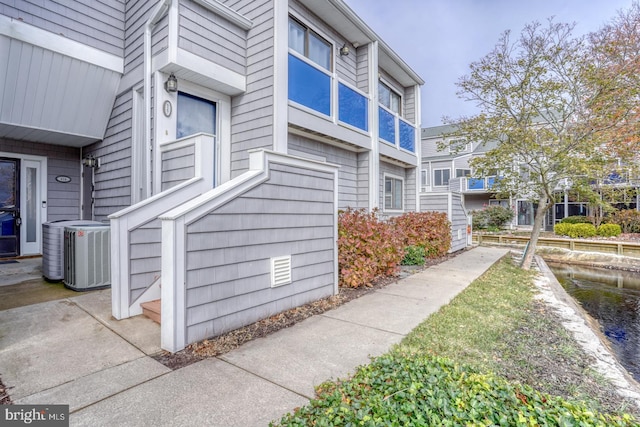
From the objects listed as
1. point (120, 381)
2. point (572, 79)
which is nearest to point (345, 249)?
point (120, 381)

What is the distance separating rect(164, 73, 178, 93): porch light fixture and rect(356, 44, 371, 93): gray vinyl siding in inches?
188

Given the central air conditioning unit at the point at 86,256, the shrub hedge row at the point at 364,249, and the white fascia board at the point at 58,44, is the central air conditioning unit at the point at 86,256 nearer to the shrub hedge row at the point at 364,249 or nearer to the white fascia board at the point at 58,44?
the white fascia board at the point at 58,44

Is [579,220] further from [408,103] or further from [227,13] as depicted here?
[227,13]

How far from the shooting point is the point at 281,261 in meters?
3.97

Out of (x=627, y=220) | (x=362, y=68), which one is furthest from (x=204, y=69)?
(x=627, y=220)

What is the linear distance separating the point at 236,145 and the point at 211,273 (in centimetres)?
355

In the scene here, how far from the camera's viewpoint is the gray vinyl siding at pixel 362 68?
831cm

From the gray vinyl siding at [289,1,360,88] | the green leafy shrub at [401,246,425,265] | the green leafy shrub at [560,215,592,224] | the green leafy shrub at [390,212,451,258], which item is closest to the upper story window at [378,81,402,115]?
the gray vinyl siding at [289,1,360,88]

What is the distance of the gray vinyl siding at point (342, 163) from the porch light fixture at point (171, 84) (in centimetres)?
238

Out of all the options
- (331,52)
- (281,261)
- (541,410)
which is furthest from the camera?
(331,52)

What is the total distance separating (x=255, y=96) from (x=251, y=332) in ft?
13.7

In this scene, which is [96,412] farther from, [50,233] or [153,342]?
[50,233]

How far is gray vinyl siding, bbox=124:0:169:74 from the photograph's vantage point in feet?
17.1

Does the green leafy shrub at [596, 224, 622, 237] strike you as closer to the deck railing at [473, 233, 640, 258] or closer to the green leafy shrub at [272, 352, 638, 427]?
the deck railing at [473, 233, 640, 258]
